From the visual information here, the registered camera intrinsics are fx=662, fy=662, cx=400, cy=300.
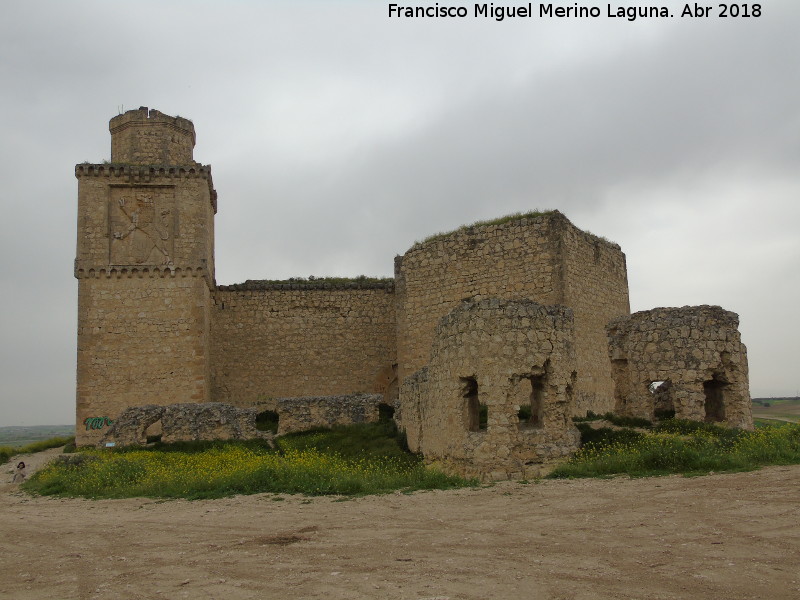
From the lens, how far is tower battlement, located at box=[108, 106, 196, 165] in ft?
72.1

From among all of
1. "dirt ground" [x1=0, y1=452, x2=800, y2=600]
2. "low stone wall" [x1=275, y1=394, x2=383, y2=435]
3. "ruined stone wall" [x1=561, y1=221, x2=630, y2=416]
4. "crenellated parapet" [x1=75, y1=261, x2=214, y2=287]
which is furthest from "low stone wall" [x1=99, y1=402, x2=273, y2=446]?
"ruined stone wall" [x1=561, y1=221, x2=630, y2=416]

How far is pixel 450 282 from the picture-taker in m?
18.0

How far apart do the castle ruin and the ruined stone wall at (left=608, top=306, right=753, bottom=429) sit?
0.03 meters

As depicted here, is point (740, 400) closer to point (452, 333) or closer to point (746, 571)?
point (452, 333)

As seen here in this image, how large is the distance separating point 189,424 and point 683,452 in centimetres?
1191

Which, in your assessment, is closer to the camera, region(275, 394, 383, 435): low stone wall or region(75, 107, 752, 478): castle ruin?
region(75, 107, 752, 478): castle ruin

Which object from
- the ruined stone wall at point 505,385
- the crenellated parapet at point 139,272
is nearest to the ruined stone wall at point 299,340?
the crenellated parapet at point 139,272

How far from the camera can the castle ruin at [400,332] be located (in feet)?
33.4

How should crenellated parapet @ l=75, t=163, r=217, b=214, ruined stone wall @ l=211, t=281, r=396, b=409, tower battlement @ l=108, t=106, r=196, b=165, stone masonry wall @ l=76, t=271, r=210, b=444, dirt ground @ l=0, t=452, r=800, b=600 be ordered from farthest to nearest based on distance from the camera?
ruined stone wall @ l=211, t=281, r=396, b=409 → tower battlement @ l=108, t=106, r=196, b=165 → crenellated parapet @ l=75, t=163, r=217, b=214 → stone masonry wall @ l=76, t=271, r=210, b=444 → dirt ground @ l=0, t=452, r=800, b=600

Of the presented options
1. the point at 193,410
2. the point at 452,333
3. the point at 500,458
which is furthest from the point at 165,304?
the point at 500,458

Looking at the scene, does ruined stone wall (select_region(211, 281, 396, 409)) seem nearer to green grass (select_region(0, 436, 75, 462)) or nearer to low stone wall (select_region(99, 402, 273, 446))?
low stone wall (select_region(99, 402, 273, 446))

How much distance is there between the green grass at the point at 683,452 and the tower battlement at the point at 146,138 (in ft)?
56.4

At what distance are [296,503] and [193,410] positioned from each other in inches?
351

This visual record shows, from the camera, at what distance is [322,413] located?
16891 millimetres
